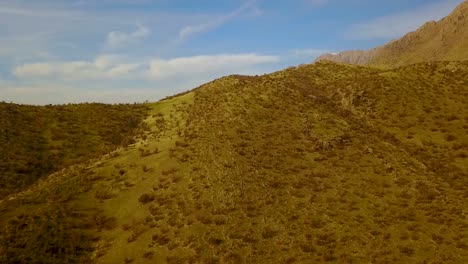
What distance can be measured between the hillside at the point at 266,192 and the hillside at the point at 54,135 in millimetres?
4871

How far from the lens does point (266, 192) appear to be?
1245 inches

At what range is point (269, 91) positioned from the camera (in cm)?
5650

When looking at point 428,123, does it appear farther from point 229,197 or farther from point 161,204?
point 161,204

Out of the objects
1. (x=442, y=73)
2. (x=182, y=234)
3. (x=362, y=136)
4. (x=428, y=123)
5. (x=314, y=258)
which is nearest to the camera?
(x=314, y=258)

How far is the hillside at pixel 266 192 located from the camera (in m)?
25.6

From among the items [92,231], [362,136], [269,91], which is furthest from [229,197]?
[269,91]

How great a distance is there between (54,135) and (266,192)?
103 feet

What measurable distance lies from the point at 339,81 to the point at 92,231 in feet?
154

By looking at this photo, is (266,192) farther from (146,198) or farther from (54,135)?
(54,135)

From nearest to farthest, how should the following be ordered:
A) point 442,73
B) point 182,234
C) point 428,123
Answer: point 182,234 < point 428,123 < point 442,73

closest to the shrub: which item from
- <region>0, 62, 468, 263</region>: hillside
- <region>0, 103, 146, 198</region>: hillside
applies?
<region>0, 62, 468, 263</region>: hillside

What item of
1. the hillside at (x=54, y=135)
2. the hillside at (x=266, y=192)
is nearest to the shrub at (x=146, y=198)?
the hillside at (x=266, y=192)

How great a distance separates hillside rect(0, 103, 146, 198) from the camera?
141ft

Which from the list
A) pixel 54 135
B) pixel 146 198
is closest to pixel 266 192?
pixel 146 198
